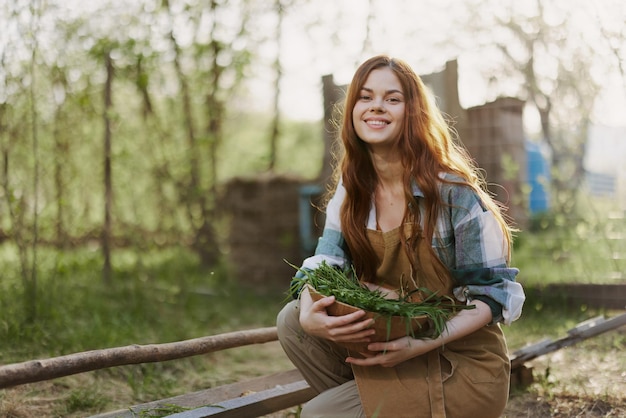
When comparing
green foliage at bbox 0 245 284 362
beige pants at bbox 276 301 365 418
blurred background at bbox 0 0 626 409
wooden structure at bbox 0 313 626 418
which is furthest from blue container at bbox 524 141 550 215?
beige pants at bbox 276 301 365 418

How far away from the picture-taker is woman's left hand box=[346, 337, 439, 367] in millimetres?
2057

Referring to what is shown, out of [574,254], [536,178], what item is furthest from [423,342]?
[536,178]

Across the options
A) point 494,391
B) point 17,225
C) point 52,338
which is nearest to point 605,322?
point 494,391

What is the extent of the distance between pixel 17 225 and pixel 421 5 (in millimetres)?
4862

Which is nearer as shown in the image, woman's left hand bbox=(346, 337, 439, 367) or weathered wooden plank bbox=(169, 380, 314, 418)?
woman's left hand bbox=(346, 337, 439, 367)

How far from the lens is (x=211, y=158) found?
7.77 meters

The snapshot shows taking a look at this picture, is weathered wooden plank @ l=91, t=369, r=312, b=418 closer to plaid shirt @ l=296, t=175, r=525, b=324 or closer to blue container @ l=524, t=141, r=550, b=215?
plaid shirt @ l=296, t=175, r=525, b=324

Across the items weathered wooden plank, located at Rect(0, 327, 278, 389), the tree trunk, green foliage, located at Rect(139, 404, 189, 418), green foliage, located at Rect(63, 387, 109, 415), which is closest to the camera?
weathered wooden plank, located at Rect(0, 327, 278, 389)

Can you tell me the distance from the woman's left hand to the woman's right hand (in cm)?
6

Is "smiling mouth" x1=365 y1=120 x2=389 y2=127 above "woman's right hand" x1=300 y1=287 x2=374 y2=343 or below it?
above

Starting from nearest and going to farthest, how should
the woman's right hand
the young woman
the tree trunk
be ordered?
1. the woman's right hand
2. the young woman
3. the tree trunk

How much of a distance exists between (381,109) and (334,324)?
2.49ft

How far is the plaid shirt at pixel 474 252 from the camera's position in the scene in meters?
2.14

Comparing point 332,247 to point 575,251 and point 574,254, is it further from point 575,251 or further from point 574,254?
point 574,254
